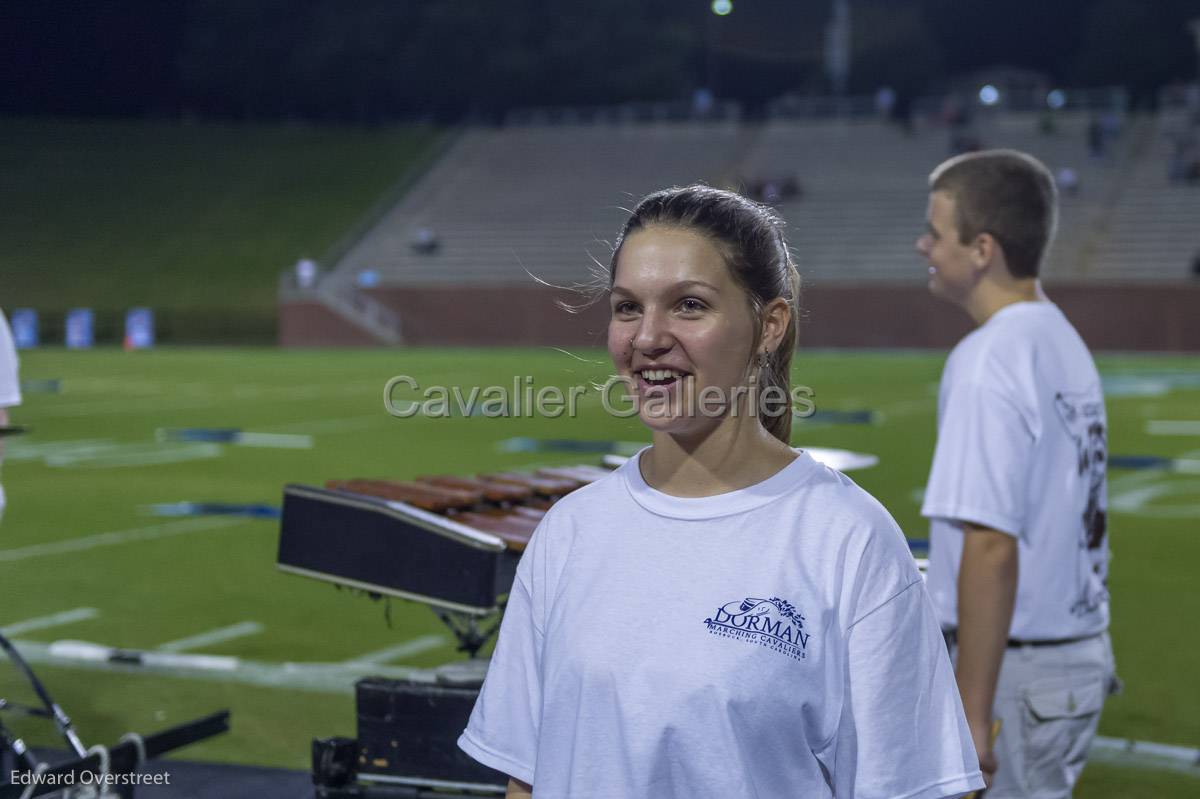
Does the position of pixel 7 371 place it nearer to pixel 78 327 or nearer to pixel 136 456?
pixel 136 456

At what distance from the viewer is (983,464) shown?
10.3ft

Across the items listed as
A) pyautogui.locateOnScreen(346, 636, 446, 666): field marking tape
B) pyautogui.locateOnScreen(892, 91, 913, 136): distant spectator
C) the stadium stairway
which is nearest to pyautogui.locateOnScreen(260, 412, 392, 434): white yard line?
pyautogui.locateOnScreen(346, 636, 446, 666): field marking tape

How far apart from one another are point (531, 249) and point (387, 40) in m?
20.5

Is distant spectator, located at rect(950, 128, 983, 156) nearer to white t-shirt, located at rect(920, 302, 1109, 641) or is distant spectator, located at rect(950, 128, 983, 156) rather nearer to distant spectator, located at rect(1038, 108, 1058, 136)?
distant spectator, located at rect(1038, 108, 1058, 136)

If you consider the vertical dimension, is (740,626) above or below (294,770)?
above

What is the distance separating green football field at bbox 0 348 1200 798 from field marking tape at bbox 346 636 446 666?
20mm

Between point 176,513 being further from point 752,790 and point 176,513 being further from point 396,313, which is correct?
point 396,313

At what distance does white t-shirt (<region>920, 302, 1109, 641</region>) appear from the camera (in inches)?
125

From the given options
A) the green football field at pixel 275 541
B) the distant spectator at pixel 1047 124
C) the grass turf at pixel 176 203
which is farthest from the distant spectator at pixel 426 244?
the green football field at pixel 275 541

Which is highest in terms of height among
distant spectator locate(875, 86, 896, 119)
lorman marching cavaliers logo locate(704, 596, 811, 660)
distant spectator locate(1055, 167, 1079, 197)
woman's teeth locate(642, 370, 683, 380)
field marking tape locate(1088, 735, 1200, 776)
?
distant spectator locate(875, 86, 896, 119)

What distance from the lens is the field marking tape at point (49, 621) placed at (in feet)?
24.1

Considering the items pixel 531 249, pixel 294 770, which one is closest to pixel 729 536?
pixel 294 770

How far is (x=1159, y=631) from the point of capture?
25.0 feet

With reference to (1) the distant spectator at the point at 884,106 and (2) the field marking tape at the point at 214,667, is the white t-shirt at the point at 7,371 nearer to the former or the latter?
(2) the field marking tape at the point at 214,667
